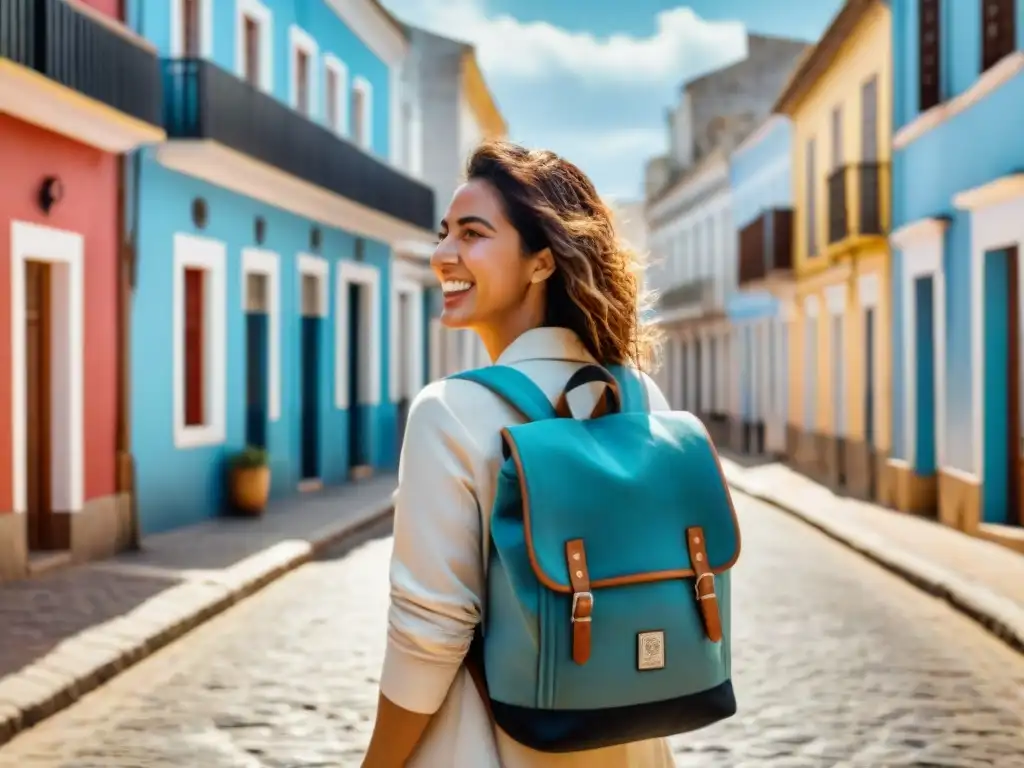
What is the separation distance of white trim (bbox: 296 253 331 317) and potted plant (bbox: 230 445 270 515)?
422 centimetres

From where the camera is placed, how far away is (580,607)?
6.34 feet

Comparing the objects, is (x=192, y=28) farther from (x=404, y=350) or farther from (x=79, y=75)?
(x=404, y=350)

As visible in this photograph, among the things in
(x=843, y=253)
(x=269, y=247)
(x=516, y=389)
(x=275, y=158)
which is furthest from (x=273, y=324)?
(x=516, y=389)

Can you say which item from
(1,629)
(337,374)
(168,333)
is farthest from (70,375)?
(337,374)

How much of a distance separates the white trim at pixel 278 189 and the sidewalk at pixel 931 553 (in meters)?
6.98

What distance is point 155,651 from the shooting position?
8359 millimetres

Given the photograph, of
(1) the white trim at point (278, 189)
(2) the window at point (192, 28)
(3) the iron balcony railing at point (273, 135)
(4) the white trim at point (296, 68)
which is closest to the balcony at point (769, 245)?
(1) the white trim at point (278, 189)

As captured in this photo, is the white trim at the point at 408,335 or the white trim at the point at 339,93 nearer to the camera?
the white trim at the point at 339,93

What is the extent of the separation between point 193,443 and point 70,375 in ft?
10.9

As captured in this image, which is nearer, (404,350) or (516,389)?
(516,389)

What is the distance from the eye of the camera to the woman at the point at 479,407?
6.77 feet

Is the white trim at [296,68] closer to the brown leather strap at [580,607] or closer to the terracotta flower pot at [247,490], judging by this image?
the terracotta flower pot at [247,490]

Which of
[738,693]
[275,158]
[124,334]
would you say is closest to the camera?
[738,693]

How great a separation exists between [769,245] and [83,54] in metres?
19.0
